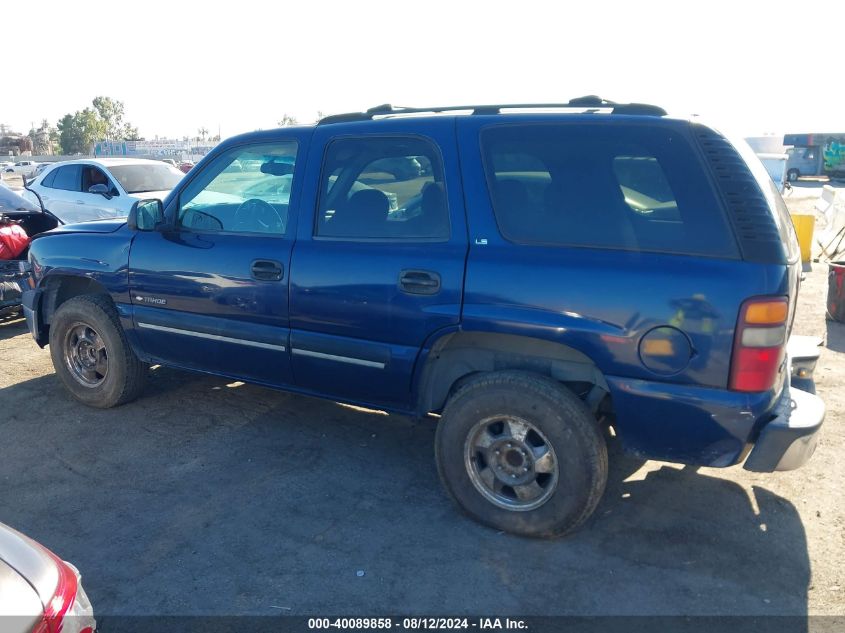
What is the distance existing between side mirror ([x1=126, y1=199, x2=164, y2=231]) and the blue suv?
0.02m

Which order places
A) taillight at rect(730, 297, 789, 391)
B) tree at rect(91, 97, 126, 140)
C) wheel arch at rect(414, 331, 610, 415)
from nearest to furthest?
taillight at rect(730, 297, 789, 391) → wheel arch at rect(414, 331, 610, 415) → tree at rect(91, 97, 126, 140)

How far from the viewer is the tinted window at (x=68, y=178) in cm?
1145

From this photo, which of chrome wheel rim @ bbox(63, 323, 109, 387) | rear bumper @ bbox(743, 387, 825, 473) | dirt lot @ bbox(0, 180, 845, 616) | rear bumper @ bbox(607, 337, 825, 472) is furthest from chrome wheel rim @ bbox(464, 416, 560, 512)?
chrome wheel rim @ bbox(63, 323, 109, 387)

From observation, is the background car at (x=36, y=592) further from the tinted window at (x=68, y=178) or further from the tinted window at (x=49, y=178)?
the tinted window at (x=49, y=178)

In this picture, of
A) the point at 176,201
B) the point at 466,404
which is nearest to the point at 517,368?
the point at 466,404

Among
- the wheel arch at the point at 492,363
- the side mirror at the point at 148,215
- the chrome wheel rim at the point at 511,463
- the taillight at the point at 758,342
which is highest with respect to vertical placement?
the side mirror at the point at 148,215

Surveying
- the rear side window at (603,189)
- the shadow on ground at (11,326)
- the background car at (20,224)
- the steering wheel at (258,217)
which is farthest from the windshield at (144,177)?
the rear side window at (603,189)

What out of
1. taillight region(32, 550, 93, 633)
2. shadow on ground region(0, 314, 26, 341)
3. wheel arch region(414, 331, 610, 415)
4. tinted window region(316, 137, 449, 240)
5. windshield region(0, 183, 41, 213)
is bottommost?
shadow on ground region(0, 314, 26, 341)

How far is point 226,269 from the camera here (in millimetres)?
4199

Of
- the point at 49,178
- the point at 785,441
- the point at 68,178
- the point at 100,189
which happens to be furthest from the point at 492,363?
the point at 49,178

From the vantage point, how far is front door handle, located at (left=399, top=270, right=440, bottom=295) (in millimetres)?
3492

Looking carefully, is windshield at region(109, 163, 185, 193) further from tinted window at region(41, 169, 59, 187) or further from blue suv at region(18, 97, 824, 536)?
blue suv at region(18, 97, 824, 536)

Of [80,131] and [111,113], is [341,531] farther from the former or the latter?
[111,113]

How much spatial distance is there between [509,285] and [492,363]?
518 millimetres
